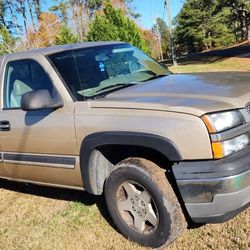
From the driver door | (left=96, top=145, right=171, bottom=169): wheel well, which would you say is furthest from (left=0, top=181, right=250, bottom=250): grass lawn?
(left=96, top=145, right=171, bottom=169): wheel well

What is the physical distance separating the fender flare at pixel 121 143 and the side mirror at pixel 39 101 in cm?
48

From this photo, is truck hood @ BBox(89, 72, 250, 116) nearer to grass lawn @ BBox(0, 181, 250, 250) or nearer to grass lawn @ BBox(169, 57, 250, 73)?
grass lawn @ BBox(0, 181, 250, 250)

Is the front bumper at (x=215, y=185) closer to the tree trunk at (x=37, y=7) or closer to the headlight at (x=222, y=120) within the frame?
the headlight at (x=222, y=120)

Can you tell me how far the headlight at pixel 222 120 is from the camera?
3.26 metres

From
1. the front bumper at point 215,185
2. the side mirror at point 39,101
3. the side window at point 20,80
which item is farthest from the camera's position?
the side window at point 20,80

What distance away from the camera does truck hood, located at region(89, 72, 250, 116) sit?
3.42 metres

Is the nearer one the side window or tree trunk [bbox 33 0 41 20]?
the side window

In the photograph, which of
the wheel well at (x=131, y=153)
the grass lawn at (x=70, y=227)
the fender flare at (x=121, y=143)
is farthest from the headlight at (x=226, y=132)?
the grass lawn at (x=70, y=227)

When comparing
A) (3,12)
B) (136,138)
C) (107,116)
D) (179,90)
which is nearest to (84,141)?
(107,116)

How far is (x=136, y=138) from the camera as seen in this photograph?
353cm

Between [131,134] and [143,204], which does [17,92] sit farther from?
[143,204]

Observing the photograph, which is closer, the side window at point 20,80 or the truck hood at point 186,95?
the truck hood at point 186,95

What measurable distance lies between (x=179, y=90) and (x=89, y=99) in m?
0.84

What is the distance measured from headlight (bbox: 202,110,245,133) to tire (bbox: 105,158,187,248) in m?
0.62
